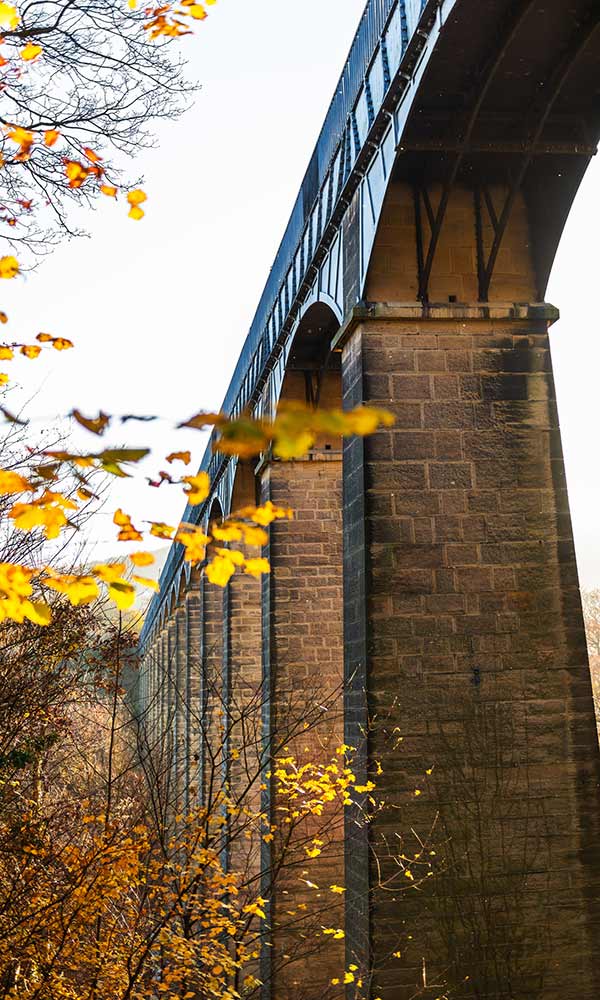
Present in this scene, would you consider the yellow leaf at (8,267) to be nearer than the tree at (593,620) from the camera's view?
Yes

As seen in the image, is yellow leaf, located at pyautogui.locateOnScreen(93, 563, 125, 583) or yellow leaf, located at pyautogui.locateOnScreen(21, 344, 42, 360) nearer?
yellow leaf, located at pyautogui.locateOnScreen(93, 563, 125, 583)

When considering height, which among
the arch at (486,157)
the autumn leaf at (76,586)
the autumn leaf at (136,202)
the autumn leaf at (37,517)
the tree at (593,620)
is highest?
the tree at (593,620)

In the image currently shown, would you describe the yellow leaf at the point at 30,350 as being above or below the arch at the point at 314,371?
below

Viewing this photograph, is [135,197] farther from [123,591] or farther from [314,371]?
[314,371]

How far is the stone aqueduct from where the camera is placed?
6.82 metres

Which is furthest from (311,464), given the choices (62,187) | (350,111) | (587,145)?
(62,187)

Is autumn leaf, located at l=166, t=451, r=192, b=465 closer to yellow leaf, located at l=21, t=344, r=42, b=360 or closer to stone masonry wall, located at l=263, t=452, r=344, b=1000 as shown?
yellow leaf, located at l=21, t=344, r=42, b=360

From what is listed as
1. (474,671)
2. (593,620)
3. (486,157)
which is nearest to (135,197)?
(486,157)

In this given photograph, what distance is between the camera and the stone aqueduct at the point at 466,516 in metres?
6.82

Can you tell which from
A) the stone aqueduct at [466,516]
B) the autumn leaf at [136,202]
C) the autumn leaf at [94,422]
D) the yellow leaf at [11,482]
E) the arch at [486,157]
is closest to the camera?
the autumn leaf at [94,422]

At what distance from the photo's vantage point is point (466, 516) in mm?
7535

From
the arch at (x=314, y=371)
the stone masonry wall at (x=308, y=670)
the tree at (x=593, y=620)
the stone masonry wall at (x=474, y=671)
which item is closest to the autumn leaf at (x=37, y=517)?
the stone masonry wall at (x=474, y=671)

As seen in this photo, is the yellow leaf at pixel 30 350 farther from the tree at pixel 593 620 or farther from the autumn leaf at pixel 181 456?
the tree at pixel 593 620

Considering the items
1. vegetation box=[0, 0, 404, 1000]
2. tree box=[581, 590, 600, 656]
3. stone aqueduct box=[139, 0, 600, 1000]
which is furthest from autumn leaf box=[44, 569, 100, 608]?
tree box=[581, 590, 600, 656]
